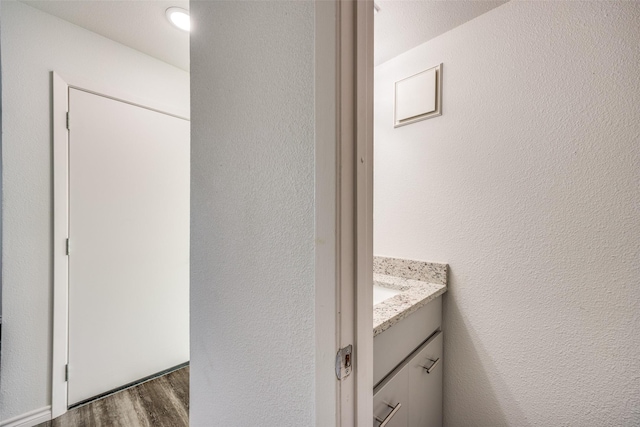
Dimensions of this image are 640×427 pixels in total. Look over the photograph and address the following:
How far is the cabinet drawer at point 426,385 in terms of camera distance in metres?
1.00

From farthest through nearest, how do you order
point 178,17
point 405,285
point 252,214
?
1. point 178,17
2. point 405,285
3. point 252,214

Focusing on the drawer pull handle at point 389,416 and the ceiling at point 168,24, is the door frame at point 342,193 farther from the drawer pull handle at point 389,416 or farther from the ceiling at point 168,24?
the ceiling at point 168,24

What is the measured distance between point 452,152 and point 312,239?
1.06 m

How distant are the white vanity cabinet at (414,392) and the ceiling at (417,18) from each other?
4.71ft

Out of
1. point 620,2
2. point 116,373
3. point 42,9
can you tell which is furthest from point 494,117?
point 116,373

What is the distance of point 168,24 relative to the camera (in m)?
1.46

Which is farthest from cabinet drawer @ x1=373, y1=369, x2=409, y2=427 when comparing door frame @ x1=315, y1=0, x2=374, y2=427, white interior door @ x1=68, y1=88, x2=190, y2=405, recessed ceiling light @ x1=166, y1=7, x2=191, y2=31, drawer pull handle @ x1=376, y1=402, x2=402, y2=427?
recessed ceiling light @ x1=166, y1=7, x2=191, y2=31

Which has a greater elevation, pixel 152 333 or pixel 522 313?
pixel 522 313

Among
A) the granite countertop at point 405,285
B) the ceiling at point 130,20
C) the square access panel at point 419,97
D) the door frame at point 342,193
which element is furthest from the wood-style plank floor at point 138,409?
the ceiling at point 130,20

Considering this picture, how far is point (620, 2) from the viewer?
0.86 m

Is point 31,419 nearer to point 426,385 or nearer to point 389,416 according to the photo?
point 389,416

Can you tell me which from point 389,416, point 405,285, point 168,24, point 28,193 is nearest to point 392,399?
point 389,416

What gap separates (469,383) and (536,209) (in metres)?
0.83

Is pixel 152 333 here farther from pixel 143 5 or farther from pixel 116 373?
pixel 143 5
